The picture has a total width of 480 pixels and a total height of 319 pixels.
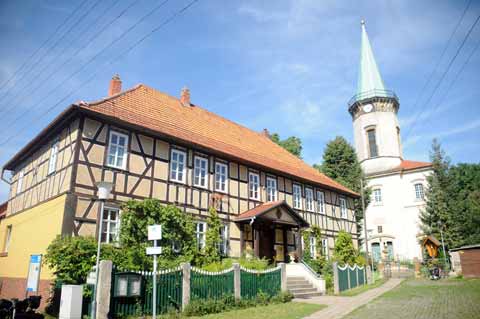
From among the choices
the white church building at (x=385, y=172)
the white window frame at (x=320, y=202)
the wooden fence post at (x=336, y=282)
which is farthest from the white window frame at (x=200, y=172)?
the white church building at (x=385, y=172)

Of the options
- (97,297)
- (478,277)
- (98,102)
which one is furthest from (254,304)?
(478,277)

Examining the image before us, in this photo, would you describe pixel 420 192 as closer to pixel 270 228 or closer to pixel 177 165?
pixel 270 228

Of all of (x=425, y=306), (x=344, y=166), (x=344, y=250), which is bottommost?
(x=425, y=306)

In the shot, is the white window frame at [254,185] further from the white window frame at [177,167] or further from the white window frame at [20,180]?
the white window frame at [20,180]

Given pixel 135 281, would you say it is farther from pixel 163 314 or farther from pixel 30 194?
pixel 30 194

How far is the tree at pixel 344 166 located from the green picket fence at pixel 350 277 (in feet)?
43.9

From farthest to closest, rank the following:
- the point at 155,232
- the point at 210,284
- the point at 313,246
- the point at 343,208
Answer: the point at 343,208, the point at 313,246, the point at 210,284, the point at 155,232

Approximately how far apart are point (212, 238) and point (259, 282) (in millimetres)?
3199

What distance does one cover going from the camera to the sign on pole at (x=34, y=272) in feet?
42.0

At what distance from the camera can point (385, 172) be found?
41906 millimetres

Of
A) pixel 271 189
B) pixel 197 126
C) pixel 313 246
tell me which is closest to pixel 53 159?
pixel 197 126

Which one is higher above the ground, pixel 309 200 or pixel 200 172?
pixel 200 172

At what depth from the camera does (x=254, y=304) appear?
13219 mm

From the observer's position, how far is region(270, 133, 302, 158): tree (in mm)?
38156
